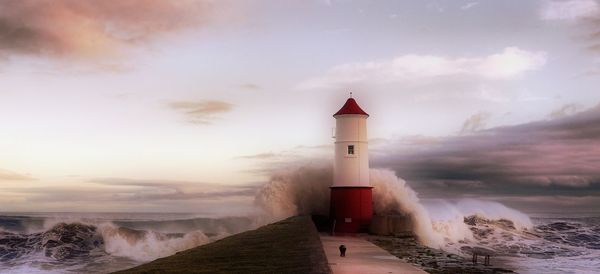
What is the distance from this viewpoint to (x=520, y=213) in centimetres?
5003

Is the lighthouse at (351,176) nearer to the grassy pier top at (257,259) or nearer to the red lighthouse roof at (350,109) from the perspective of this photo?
the red lighthouse roof at (350,109)

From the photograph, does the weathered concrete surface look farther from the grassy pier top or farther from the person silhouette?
the grassy pier top

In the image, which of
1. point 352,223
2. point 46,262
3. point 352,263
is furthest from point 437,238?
point 46,262

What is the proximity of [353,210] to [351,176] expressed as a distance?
1514mm

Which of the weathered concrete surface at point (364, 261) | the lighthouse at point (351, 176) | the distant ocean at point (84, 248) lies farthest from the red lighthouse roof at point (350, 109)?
the distant ocean at point (84, 248)

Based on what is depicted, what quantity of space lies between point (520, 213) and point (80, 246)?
113 feet

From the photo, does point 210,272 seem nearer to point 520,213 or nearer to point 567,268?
point 567,268

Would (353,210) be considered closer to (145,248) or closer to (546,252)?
(546,252)

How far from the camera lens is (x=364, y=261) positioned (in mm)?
15680

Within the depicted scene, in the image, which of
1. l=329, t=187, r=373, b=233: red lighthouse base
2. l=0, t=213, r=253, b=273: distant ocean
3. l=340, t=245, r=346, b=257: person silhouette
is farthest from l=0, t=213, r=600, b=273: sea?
l=340, t=245, r=346, b=257: person silhouette

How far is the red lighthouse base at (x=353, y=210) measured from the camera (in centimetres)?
2659

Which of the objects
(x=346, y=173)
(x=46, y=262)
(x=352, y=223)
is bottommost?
(x=46, y=262)

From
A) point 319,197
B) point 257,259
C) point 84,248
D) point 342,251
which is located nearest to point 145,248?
point 84,248

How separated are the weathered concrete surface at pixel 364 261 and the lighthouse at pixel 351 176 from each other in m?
5.06
